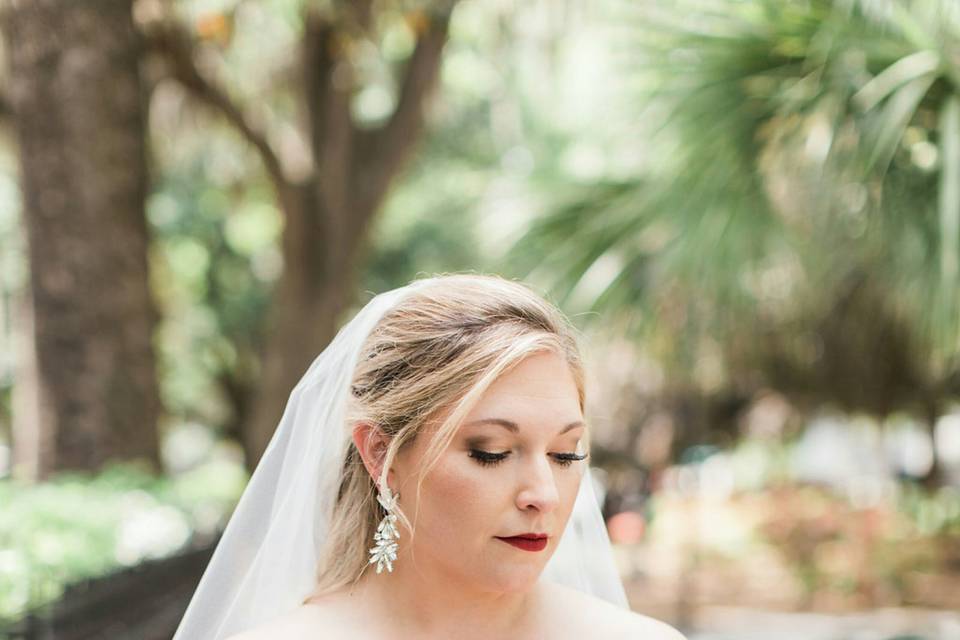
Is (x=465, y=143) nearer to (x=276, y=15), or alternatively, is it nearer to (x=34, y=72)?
(x=276, y=15)

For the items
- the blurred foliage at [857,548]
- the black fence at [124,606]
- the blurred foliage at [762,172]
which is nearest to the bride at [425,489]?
the black fence at [124,606]

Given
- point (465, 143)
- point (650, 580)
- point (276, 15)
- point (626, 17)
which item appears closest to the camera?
point (626, 17)

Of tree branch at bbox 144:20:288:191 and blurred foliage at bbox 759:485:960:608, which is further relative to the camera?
blurred foliage at bbox 759:485:960:608

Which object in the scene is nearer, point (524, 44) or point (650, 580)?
point (524, 44)

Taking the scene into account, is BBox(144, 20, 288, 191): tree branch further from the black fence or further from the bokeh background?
the black fence

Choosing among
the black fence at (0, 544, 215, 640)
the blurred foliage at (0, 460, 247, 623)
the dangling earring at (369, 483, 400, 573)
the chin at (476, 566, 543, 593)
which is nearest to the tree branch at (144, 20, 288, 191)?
the blurred foliage at (0, 460, 247, 623)

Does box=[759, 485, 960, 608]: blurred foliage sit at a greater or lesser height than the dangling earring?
greater

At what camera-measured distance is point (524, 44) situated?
7984 millimetres

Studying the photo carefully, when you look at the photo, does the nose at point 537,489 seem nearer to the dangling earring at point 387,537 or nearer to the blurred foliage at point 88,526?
the dangling earring at point 387,537

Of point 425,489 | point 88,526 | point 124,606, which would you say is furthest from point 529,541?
point 88,526

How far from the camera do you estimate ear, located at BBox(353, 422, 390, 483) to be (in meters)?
1.96

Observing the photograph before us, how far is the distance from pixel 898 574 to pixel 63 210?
782 cm

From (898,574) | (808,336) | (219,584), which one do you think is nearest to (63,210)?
(219,584)

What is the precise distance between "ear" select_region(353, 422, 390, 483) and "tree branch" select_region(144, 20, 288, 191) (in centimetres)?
603
